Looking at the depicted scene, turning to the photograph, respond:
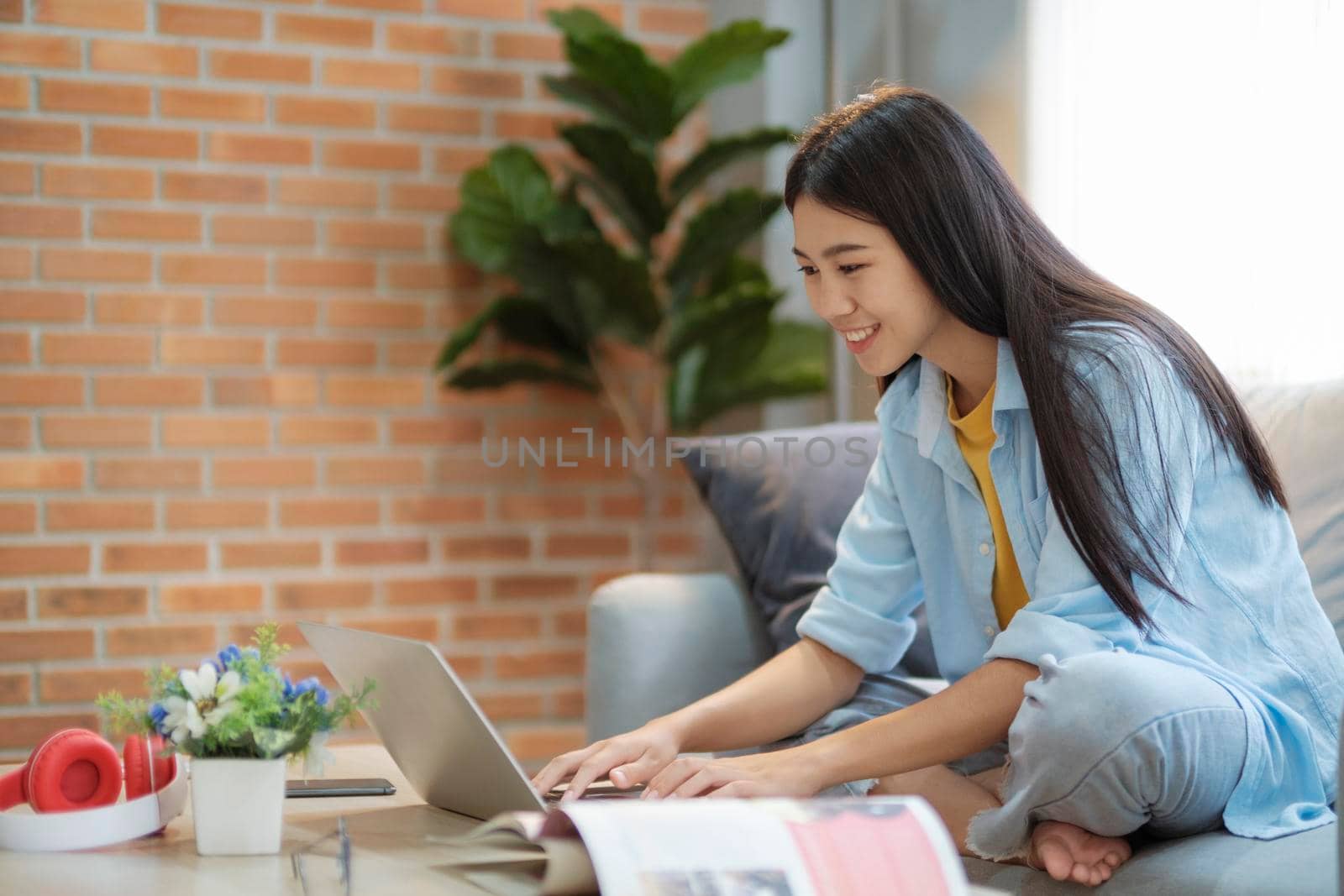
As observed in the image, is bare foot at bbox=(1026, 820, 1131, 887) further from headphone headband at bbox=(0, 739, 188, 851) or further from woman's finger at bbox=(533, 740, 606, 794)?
headphone headband at bbox=(0, 739, 188, 851)

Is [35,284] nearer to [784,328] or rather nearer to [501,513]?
[501,513]

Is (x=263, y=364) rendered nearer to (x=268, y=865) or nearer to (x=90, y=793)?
(x=90, y=793)

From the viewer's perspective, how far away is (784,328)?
266 cm

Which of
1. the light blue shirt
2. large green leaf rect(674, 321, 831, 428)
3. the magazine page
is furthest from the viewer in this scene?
large green leaf rect(674, 321, 831, 428)

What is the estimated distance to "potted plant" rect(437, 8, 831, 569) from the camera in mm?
2494

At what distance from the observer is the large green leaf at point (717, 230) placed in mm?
2551

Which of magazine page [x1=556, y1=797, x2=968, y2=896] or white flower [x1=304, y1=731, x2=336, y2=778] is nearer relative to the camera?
magazine page [x1=556, y1=797, x2=968, y2=896]

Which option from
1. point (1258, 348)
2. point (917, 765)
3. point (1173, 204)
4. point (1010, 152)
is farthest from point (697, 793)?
point (1010, 152)

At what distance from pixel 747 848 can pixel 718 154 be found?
6.75ft

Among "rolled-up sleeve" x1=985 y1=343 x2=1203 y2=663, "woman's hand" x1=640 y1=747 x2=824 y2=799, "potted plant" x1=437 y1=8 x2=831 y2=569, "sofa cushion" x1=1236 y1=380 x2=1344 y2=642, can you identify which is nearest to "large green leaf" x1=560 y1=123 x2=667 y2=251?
"potted plant" x1=437 y1=8 x2=831 y2=569

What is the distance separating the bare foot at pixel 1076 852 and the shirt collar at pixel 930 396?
410 mm

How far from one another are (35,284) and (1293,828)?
7.69 feet

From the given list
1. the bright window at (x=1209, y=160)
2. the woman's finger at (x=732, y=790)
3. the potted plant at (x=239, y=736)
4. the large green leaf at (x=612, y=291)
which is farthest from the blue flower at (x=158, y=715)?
the large green leaf at (x=612, y=291)

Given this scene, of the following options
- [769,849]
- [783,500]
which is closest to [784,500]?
[783,500]
